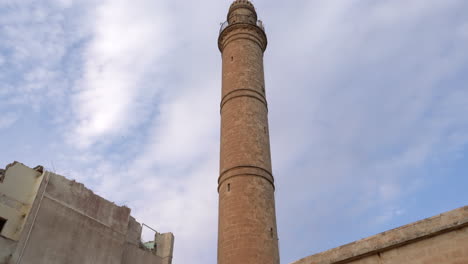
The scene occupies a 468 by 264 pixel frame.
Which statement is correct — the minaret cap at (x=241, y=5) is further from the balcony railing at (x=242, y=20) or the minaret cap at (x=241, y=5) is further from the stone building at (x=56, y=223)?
the stone building at (x=56, y=223)

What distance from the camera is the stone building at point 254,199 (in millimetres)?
6211

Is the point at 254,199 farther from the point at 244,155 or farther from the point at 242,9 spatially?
the point at 242,9

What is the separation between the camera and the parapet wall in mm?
6023

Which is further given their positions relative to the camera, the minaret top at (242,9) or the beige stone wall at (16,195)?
the minaret top at (242,9)

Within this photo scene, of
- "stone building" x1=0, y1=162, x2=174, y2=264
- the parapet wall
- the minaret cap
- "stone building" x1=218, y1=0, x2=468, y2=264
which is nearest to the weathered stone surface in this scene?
"stone building" x1=0, y1=162, x2=174, y2=264

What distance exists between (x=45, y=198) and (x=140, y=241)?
4239 mm

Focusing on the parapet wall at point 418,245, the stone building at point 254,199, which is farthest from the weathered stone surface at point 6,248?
the parapet wall at point 418,245

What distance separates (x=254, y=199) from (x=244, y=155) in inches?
57.2

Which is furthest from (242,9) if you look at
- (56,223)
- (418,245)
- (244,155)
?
(418,245)

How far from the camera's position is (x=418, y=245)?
6344mm

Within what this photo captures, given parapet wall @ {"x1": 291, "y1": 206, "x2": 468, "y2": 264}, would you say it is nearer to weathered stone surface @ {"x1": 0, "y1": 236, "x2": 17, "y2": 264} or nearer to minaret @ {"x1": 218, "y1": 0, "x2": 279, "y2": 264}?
minaret @ {"x1": 218, "y1": 0, "x2": 279, "y2": 264}

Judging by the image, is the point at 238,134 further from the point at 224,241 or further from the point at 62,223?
the point at 62,223

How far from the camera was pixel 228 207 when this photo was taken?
472 inches

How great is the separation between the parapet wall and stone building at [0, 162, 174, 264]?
27.3ft
